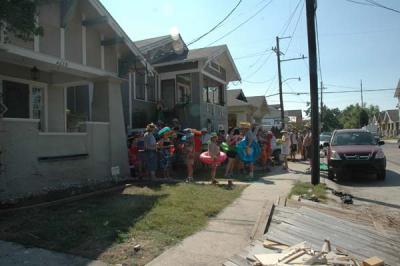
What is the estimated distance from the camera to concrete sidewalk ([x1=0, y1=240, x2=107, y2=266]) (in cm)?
478

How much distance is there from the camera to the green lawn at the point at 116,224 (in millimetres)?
5340

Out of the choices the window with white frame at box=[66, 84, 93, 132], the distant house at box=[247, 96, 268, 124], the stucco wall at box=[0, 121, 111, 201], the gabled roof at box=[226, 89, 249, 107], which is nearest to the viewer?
the stucco wall at box=[0, 121, 111, 201]

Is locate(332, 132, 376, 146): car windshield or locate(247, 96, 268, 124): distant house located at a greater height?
locate(247, 96, 268, 124): distant house

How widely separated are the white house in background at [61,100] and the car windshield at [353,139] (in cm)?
740

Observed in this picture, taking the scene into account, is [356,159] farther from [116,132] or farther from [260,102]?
[260,102]


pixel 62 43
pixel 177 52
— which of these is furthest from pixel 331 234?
pixel 177 52

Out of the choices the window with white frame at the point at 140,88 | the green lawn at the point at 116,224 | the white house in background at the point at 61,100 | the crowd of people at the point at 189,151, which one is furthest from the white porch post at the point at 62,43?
the window with white frame at the point at 140,88

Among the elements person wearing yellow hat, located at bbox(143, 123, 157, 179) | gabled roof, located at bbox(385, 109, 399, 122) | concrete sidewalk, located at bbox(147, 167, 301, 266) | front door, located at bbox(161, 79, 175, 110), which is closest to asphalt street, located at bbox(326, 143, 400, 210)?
concrete sidewalk, located at bbox(147, 167, 301, 266)

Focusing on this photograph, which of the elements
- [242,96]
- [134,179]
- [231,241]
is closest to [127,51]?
[134,179]

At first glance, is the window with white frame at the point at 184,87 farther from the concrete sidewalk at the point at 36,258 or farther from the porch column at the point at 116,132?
the concrete sidewalk at the point at 36,258

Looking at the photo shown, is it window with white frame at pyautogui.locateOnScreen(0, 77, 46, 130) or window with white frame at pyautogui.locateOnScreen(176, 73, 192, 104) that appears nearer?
window with white frame at pyautogui.locateOnScreen(0, 77, 46, 130)

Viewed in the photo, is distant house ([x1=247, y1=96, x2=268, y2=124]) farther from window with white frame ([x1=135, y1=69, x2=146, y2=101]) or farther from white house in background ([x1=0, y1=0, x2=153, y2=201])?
white house in background ([x1=0, y1=0, x2=153, y2=201])

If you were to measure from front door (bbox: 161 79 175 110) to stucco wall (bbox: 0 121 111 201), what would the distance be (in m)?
10.1

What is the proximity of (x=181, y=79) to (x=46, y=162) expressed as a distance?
43.6ft
